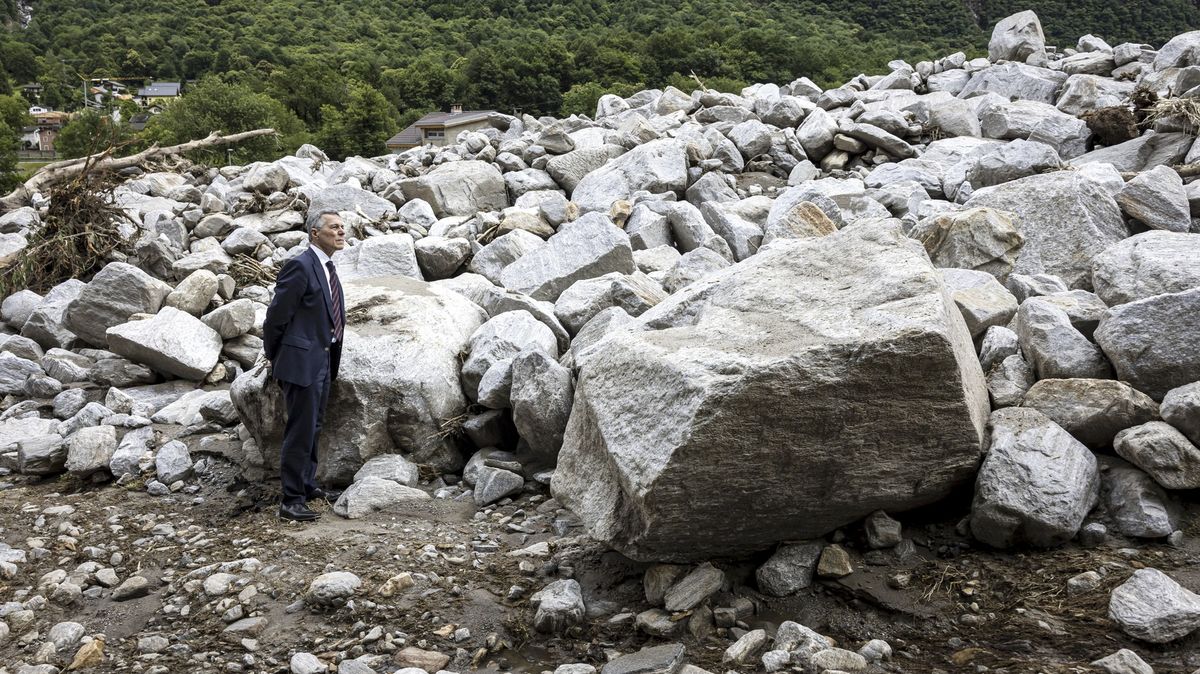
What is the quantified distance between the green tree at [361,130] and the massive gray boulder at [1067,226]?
2718 centimetres

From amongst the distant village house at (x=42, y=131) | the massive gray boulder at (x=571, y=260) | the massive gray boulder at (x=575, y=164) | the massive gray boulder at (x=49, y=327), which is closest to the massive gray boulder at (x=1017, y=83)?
the massive gray boulder at (x=575, y=164)

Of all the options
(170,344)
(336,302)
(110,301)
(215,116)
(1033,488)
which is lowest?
(170,344)

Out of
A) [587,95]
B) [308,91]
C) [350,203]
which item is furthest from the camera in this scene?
[308,91]

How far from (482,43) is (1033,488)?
49.8m

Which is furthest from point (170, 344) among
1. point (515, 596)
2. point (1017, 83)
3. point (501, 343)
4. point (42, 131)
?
point (42, 131)

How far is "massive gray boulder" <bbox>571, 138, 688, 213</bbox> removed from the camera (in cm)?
1008

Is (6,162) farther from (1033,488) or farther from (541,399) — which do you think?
(1033,488)

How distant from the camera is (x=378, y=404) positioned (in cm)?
535

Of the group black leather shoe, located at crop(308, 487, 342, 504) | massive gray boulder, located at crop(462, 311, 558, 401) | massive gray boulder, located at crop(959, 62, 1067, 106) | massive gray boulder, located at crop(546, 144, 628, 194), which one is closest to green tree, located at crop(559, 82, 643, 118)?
massive gray boulder, located at crop(959, 62, 1067, 106)

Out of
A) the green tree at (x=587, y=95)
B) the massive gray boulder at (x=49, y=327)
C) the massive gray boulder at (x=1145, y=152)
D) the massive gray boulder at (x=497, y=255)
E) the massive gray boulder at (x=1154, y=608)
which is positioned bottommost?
the massive gray boulder at (x=49, y=327)

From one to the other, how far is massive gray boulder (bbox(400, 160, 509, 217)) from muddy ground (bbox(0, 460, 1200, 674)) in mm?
6219

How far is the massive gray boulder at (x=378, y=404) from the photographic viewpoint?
5316 mm

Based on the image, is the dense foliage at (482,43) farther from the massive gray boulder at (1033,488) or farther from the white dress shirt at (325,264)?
the massive gray boulder at (1033,488)

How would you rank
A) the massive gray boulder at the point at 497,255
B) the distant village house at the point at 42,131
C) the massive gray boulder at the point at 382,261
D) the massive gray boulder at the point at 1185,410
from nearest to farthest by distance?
the massive gray boulder at the point at 1185,410 → the massive gray boulder at the point at 382,261 → the massive gray boulder at the point at 497,255 → the distant village house at the point at 42,131
